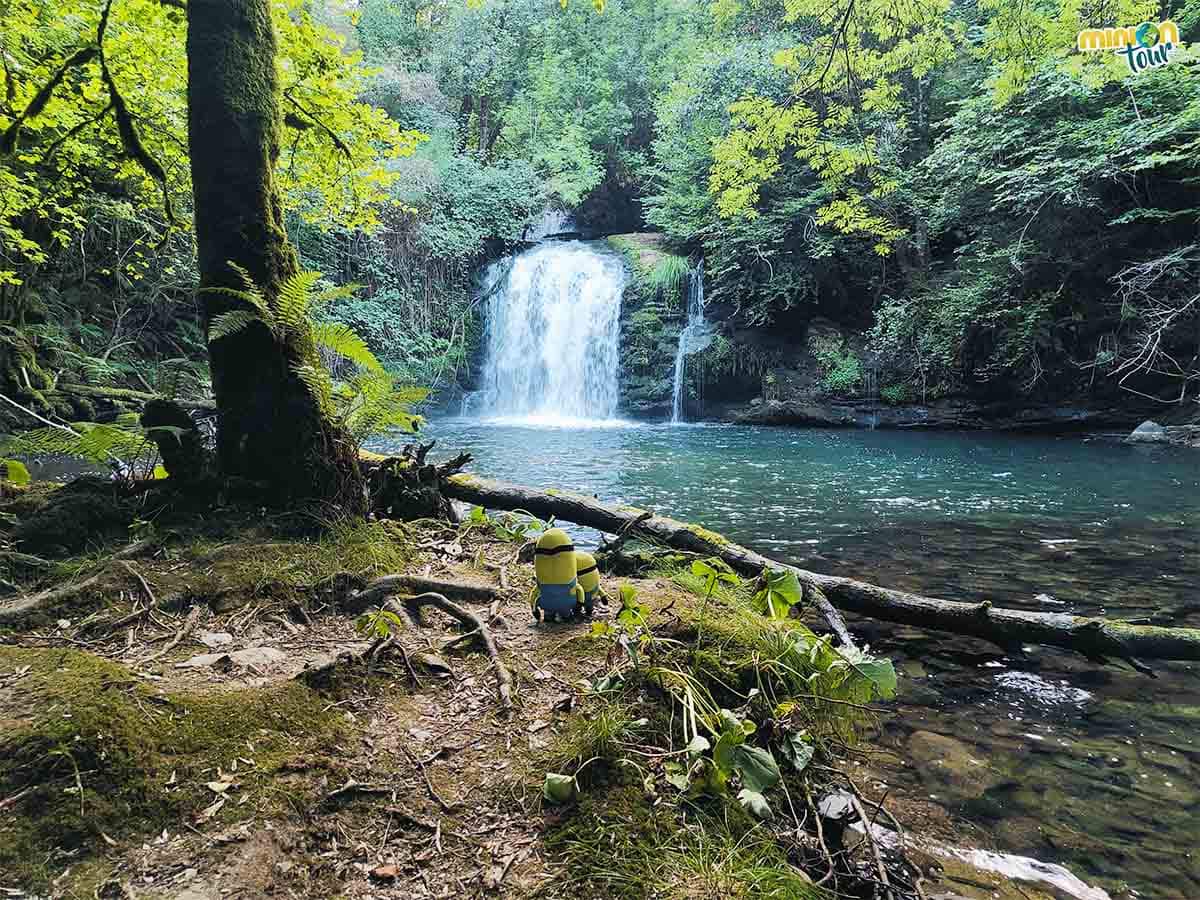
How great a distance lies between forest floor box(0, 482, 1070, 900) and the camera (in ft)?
4.39

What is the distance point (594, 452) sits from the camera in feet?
41.3

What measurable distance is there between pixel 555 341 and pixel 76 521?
57.7 ft

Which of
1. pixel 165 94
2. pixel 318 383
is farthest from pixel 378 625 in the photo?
pixel 165 94

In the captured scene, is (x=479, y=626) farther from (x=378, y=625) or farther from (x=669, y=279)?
(x=669, y=279)

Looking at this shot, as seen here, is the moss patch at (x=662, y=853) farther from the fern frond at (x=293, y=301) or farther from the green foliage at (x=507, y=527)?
the fern frond at (x=293, y=301)

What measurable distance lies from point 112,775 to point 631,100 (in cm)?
2975

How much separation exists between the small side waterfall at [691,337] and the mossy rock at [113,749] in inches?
713

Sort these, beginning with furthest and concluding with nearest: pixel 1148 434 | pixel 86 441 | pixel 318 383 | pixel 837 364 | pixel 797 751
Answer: pixel 837 364
pixel 1148 434
pixel 318 383
pixel 86 441
pixel 797 751

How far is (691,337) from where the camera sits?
779 inches

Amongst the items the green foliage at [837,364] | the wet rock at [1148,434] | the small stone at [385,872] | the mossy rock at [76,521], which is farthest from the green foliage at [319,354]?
the green foliage at [837,364]

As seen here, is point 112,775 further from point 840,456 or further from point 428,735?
point 840,456

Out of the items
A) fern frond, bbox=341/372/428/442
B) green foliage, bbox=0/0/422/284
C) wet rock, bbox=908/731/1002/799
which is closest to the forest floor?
wet rock, bbox=908/731/1002/799

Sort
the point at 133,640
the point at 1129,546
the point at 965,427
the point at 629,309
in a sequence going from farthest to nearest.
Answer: the point at 629,309 → the point at 965,427 → the point at 1129,546 → the point at 133,640

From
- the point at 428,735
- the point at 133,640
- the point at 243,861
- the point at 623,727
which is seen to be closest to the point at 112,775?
the point at 243,861
